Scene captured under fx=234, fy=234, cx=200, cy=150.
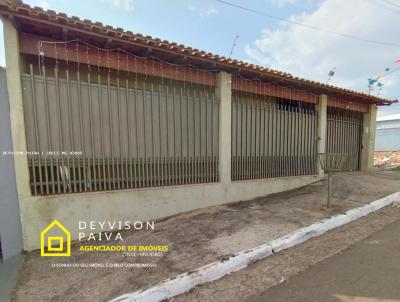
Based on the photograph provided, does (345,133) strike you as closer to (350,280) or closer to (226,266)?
(350,280)

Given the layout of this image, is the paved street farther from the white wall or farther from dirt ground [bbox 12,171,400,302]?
the white wall

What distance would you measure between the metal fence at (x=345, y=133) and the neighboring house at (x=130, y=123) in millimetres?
1939

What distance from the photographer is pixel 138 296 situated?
96.5 inches

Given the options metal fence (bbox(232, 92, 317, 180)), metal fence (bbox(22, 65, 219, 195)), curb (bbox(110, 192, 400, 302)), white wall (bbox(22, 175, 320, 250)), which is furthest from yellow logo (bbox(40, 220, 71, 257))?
metal fence (bbox(232, 92, 317, 180))

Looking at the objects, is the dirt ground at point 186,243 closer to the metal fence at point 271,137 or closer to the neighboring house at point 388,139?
the metal fence at point 271,137

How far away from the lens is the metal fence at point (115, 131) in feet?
13.2

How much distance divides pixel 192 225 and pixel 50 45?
4094 mm

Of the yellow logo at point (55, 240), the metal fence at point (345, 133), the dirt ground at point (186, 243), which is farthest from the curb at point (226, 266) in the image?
the metal fence at point (345, 133)

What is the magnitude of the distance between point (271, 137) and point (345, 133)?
13.4 ft

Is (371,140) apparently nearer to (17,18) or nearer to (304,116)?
(304,116)

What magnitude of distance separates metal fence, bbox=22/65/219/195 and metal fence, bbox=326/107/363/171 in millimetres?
4933

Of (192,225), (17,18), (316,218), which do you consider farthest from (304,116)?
(17,18)

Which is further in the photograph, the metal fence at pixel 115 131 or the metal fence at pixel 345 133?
the metal fence at pixel 345 133

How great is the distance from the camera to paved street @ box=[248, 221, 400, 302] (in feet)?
8.05
